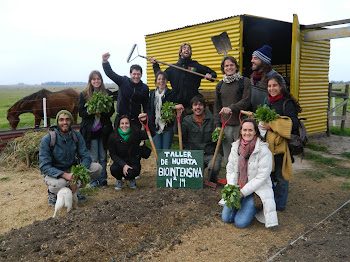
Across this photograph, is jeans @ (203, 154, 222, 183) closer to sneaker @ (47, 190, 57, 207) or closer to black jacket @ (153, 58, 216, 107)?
black jacket @ (153, 58, 216, 107)

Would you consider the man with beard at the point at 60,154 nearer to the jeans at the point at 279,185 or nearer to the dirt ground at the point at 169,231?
the dirt ground at the point at 169,231

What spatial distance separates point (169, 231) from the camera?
3.89 m

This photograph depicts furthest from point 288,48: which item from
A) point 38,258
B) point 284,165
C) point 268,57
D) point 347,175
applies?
point 38,258

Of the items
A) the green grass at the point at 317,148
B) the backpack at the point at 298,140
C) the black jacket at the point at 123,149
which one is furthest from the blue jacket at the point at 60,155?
the green grass at the point at 317,148

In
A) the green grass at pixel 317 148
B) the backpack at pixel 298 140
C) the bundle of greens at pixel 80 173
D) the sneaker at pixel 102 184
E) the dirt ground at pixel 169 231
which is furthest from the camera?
the green grass at pixel 317 148

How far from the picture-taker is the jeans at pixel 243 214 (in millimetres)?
4043

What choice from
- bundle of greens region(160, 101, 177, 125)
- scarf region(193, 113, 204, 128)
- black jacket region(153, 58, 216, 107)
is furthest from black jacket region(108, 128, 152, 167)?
black jacket region(153, 58, 216, 107)

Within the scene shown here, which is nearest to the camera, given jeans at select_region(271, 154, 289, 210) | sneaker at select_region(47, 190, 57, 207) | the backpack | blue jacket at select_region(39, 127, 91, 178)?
the backpack

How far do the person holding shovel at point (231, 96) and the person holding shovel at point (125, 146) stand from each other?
1332mm

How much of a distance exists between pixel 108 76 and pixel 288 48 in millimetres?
7979

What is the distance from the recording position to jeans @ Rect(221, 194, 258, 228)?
404cm

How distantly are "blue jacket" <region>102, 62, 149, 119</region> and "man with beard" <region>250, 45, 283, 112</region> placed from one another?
191 centimetres

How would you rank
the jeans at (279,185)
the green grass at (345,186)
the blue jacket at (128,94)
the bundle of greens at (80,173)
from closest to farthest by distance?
the jeans at (279,185) → the bundle of greens at (80,173) → the blue jacket at (128,94) → the green grass at (345,186)

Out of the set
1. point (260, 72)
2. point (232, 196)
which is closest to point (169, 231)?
point (232, 196)
